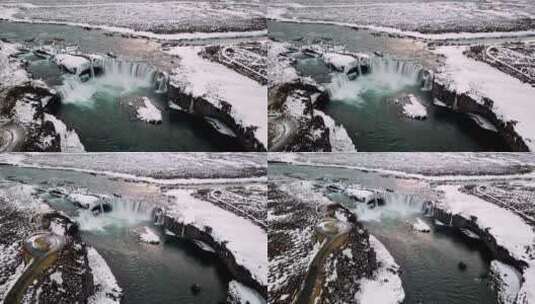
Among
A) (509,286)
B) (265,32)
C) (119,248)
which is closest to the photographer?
(509,286)

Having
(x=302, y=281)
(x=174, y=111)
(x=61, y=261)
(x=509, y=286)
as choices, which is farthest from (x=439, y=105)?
(x=61, y=261)

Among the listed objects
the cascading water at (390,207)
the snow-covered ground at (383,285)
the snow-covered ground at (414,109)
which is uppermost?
the snow-covered ground at (414,109)

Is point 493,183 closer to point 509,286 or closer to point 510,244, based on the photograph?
point 510,244

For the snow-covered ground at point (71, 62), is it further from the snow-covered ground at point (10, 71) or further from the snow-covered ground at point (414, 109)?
the snow-covered ground at point (414, 109)

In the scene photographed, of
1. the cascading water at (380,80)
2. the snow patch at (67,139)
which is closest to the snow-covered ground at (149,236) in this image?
the snow patch at (67,139)

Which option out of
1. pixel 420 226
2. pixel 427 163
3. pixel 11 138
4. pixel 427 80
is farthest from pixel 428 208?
pixel 11 138

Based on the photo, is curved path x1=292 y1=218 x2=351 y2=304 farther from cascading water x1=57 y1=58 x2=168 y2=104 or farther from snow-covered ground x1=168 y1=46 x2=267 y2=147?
cascading water x1=57 y1=58 x2=168 y2=104

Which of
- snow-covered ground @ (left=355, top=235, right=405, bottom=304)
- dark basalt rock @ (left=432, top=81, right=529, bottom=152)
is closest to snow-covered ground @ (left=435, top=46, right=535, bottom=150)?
dark basalt rock @ (left=432, top=81, right=529, bottom=152)
